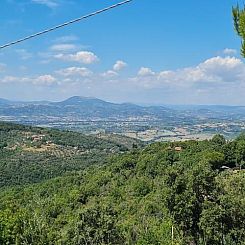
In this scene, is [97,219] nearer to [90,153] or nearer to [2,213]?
[2,213]

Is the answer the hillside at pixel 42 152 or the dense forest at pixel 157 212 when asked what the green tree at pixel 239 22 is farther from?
the hillside at pixel 42 152

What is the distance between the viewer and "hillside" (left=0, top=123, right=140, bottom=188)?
86188 mm

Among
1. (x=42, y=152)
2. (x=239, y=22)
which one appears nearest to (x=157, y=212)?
(x=239, y=22)

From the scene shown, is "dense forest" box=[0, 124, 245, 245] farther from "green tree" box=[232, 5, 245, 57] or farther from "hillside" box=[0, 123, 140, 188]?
"hillside" box=[0, 123, 140, 188]

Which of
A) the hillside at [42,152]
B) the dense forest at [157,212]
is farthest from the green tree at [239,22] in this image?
the hillside at [42,152]

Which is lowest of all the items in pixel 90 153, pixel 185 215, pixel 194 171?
pixel 90 153

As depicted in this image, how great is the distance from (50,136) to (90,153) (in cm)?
2018

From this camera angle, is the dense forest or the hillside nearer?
the dense forest

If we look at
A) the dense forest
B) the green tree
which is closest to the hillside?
the dense forest

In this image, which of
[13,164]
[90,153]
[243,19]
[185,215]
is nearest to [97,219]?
[185,215]

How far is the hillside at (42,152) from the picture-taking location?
283ft

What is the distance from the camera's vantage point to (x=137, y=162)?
5862 cm

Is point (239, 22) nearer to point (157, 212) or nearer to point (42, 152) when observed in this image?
point (157, 212)

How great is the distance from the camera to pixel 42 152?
110 metres
